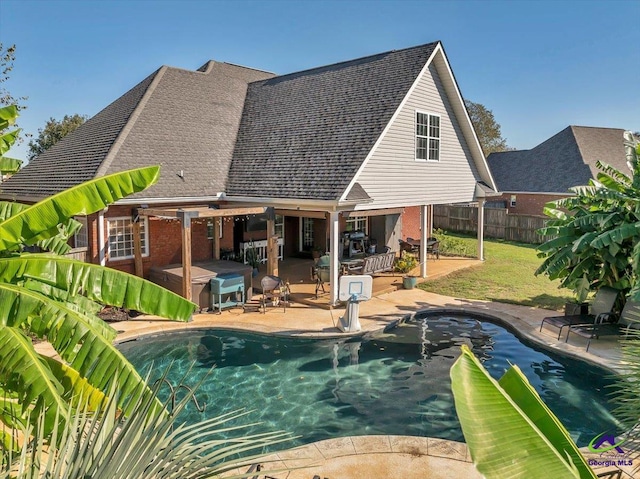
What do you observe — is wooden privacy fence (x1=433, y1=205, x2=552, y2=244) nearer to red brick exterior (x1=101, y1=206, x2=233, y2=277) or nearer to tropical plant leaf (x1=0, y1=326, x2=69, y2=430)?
red brick exterior (x1=101, y1=206, x2=233, y2=277)

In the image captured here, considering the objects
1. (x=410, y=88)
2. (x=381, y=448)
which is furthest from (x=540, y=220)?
(x=381, y=448)

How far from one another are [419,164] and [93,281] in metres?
15.5

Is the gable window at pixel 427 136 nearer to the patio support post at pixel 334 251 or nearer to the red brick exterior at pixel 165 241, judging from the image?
the patio support post at pixel 334 251

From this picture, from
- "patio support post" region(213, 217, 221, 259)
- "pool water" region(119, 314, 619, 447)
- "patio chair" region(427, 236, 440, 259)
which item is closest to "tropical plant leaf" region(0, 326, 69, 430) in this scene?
"pool water" region(119, 314, 619, 447)

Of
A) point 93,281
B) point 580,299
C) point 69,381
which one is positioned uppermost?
point 93,281

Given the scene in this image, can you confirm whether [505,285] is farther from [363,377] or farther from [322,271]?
[363,377]

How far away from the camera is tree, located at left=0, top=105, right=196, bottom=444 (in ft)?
13.4

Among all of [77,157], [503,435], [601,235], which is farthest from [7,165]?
[601,235]

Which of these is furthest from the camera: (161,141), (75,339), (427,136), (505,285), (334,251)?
(427,136)

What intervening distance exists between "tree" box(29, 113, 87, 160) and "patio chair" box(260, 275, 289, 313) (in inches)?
1392

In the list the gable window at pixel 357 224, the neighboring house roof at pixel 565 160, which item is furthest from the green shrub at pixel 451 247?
the neighboring house roof at pixel 565 160

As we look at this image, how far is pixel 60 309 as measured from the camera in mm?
4641

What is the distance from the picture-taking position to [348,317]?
42.0 feet

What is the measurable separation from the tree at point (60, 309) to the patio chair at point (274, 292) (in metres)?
8.64
